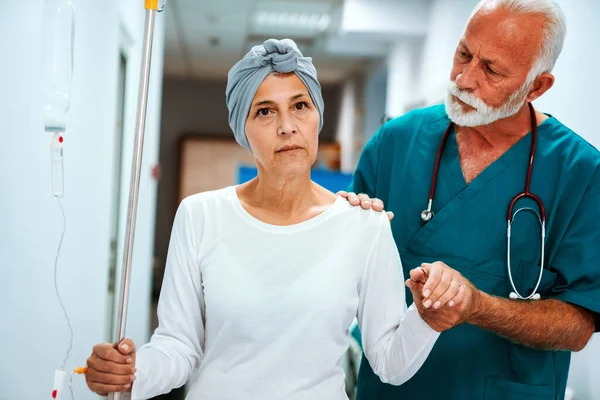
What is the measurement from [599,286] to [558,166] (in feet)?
0.88

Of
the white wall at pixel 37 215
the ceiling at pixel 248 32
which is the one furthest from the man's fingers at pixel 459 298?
the ceiling at pixel 248 32

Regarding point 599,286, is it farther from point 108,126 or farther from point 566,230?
point 108,126

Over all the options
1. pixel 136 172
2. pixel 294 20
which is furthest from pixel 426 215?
pixel 294 20

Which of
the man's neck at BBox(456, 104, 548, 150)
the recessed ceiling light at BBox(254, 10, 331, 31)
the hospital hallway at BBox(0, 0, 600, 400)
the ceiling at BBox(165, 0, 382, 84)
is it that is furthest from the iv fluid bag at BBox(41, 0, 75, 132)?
the recessed ceiling light at BBox(254, 10, 331, 31)

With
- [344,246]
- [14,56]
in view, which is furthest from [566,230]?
[14,56]

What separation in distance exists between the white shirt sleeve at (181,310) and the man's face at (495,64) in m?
0.66

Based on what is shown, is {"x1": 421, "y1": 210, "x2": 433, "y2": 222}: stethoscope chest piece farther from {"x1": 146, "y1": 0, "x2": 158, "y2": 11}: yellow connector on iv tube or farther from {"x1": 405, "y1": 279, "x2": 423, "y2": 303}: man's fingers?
{"x1": 146, "y1": 0, "x2": 158, "y2": 11}: yellow connector on iv tube

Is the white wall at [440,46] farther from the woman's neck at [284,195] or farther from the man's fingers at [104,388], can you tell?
the man's fingers at [104,388]

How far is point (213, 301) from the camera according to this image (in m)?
1.17

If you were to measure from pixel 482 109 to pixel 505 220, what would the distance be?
0.81 ft

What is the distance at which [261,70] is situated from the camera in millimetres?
1173

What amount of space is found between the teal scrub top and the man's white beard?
100 millimetres

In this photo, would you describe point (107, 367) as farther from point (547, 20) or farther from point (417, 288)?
point (547, 20)

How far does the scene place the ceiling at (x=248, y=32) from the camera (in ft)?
16.6
